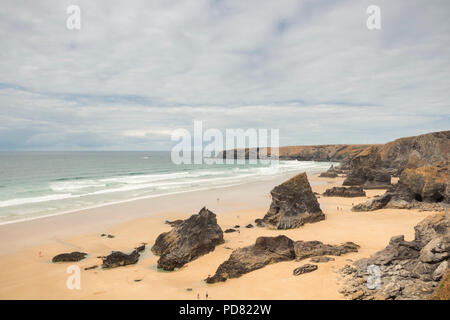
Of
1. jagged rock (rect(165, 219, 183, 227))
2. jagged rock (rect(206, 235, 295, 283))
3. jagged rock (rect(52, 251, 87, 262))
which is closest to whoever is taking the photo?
jagged rock (rect(206, 235, 295, 283))

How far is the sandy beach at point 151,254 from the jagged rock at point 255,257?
13.4 inches

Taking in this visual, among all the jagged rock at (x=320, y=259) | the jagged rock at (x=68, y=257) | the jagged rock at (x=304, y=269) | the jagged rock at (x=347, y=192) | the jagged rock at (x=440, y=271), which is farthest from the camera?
the jagged rock at (x=347, y=192)

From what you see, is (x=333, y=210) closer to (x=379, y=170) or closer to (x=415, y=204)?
(x=415, y=204)

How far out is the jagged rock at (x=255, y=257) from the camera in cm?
1112

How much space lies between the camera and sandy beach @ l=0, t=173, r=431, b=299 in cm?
990

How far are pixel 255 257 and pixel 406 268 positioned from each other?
18.0 ft

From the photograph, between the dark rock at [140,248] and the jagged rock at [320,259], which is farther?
the dark rock at [140,248]

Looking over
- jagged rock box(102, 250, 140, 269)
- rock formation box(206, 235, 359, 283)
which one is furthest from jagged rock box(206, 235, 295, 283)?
jagged rock box(102, 250, 140, 269)

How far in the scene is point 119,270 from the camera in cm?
1289

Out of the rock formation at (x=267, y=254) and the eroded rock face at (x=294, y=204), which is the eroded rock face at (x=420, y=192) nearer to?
the eroded rock face at (x=294, y=204)

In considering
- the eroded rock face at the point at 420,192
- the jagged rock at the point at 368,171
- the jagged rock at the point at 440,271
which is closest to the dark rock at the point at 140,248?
the jagged rock at the point at 440,271

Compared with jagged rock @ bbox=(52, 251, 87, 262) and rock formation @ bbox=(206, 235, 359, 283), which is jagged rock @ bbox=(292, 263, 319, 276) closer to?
rock formation @ bbox=(206, 235, 359, 283)

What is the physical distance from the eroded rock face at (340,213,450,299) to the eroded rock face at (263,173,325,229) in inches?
383
